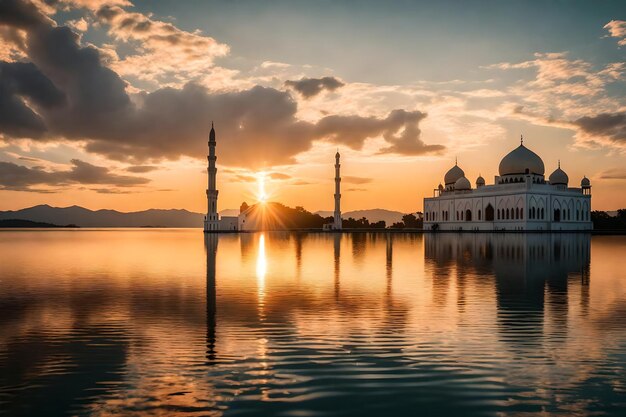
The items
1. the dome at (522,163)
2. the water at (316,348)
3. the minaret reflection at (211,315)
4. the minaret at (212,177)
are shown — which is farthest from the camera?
the minaret at (212,177)

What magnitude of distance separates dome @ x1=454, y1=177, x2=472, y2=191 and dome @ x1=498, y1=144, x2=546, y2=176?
10.1 m

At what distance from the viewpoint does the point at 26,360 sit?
9.82 metres

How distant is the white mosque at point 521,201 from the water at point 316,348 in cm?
7589

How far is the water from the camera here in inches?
295

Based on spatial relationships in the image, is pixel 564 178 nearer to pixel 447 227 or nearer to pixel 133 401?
pixel 447 227

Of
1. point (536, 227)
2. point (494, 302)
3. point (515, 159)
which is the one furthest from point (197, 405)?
point (515, 159)

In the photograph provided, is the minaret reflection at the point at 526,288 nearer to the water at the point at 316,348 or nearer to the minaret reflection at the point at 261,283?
the water at the point at 316,348

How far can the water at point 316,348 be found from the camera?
7496mm

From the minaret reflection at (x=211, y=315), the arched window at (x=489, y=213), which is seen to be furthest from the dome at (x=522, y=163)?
the minaret reflection at (x=211, y=315)

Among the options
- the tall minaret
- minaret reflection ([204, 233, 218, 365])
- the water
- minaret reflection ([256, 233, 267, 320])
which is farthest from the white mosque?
minaret reflection ([204, 233, 218, 365])

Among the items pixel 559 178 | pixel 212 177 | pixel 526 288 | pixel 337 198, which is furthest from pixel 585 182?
pixel 526 288

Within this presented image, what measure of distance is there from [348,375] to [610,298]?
40.5ft

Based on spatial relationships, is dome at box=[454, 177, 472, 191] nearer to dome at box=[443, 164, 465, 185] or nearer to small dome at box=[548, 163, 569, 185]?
dome at box=[443, 164, 465, 185]

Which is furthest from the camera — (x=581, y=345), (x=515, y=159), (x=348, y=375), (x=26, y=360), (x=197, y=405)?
(x=515, y=159)
